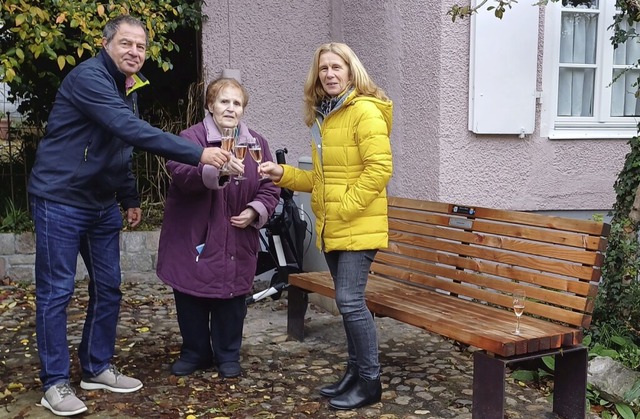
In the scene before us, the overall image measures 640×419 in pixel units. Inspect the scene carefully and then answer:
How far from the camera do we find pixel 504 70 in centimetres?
596

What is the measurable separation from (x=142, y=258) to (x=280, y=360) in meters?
2.63

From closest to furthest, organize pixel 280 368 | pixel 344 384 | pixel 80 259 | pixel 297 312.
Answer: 1. pixel 344 384
2. pixel 280 368
3. pixel 297 312
4. pixel 80 259

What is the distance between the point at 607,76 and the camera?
6.66 m

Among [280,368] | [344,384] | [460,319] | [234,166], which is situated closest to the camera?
[234,166]

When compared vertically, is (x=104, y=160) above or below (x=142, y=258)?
above

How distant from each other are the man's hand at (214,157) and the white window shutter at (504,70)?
295 centimetres

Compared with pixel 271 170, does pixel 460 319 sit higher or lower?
lower

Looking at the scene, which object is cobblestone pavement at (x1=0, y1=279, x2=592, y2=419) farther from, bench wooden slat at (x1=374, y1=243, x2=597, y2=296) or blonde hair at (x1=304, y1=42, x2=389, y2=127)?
blonde hair at (x1=304, y1=42, x2=389, y2=127)

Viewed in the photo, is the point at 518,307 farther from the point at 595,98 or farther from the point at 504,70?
the point at 595,98

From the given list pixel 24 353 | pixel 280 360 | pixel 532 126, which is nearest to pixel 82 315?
pixel 24 353

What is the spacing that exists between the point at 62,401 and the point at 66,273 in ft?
2.09

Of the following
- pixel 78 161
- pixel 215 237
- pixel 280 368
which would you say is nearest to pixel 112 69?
pixel 78 161

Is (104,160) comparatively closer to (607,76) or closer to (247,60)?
(247,60)

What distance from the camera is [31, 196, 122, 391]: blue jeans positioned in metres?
3.65
